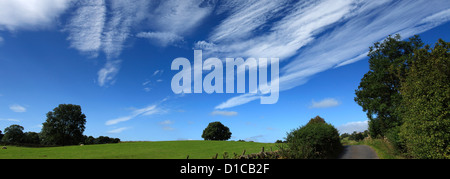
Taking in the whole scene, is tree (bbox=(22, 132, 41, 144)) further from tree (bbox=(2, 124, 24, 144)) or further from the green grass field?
the green grass field

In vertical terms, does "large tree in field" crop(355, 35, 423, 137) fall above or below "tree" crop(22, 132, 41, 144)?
above

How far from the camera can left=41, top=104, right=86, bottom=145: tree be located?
56.0 m

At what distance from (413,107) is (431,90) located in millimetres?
1840

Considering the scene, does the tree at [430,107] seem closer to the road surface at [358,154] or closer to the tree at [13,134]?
the road surface at [358,154]

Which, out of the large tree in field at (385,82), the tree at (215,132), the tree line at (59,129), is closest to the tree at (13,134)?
the tree line at (59,129)

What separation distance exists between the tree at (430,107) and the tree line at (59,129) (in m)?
66.6

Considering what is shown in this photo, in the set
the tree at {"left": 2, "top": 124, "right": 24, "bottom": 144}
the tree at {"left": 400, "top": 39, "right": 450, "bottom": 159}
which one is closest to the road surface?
the tree at {"left": 400, "top": 39, "right": 450, "bottom": 159}

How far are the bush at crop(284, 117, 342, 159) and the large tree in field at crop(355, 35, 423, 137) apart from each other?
11.6 m

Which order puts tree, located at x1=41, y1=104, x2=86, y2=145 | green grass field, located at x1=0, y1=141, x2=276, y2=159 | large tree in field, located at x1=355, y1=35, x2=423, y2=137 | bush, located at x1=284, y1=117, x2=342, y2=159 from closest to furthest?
bush, located at x1=284, y1=117, x2=342, y2=159
green grass field, located at x1=0, y1=141, x2=276, y2=159
large tree in field, located at x1=355, y1=35, x2=423, y2=137
tree, located at x1=41, y1=104, x2=86, y2=145

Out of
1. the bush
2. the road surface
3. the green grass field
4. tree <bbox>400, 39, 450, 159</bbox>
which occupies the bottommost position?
the road surface

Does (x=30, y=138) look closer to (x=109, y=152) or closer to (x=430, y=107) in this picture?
(x=109, y=152)
